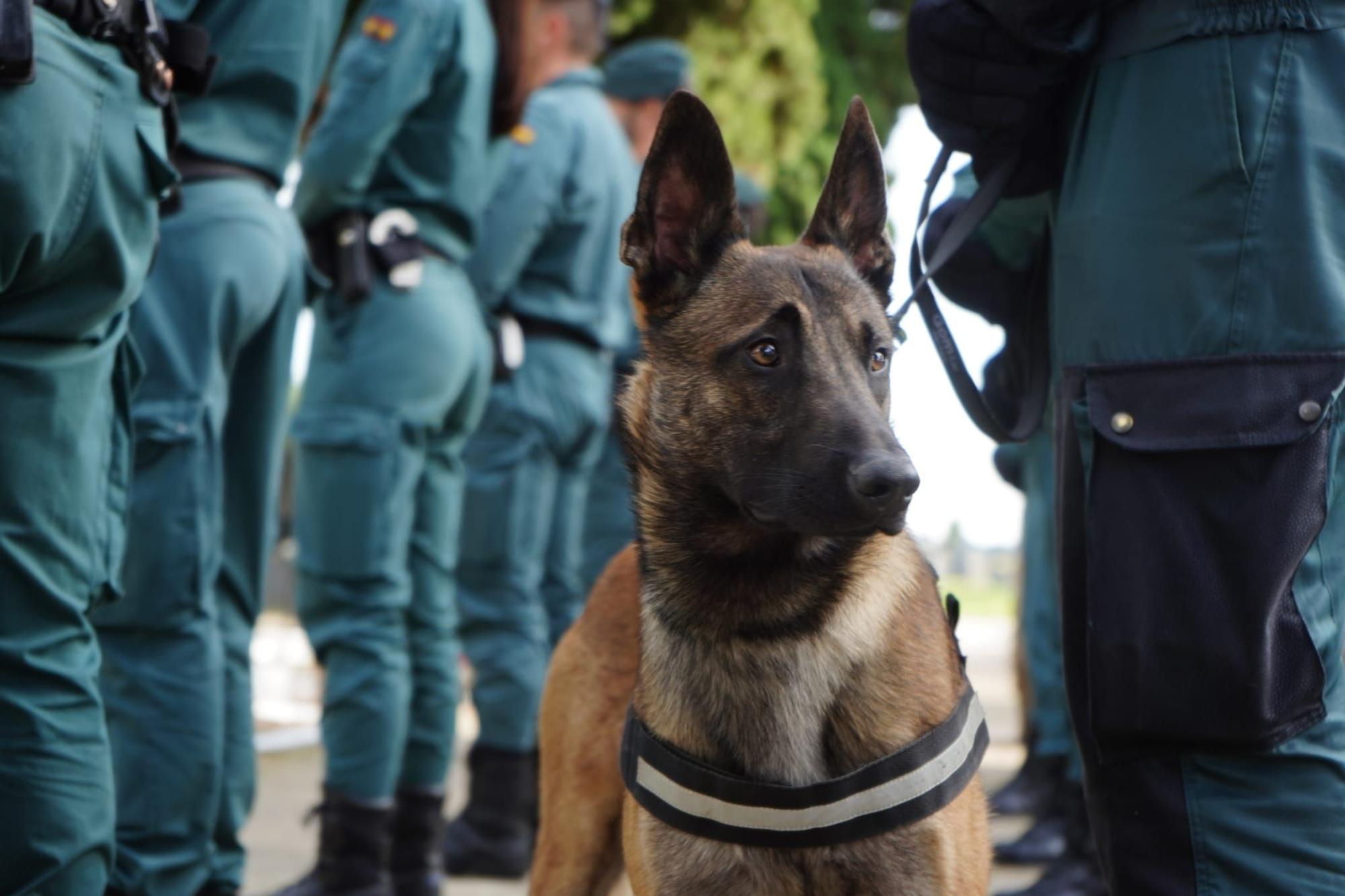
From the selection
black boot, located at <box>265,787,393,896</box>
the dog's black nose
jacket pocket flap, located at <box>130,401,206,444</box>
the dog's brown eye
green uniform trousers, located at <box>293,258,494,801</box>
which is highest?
the dog's brown eye

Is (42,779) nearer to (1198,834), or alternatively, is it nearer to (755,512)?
(755,512)

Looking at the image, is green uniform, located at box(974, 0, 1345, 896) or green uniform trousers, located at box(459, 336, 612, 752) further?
green uniform trousers, located at box(459, 336, 612, 752)

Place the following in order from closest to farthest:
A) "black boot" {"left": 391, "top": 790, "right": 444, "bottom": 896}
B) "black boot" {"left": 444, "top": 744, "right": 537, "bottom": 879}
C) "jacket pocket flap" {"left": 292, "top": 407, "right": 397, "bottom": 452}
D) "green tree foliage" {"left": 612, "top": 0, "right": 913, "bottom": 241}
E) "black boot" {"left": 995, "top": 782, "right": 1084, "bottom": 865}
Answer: "jacket pocket flap" {"left": 292, "top": 407, "right": 397, "bottom": 452} → "black boot" {"left": 391, "top": 790, "right": 444, "bottom": 896} → "black boot" {"left": 444, "top": 744, "right": 537, "bottom": 879} → "black boot" {"left": 995, "top": 782, "right": 1084, "bottom": 865} → "green tree foliage" {"left": 612, "top": 0, "right": 913, "bottom": 241}

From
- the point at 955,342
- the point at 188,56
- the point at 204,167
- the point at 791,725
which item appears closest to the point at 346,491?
the point at 204,167

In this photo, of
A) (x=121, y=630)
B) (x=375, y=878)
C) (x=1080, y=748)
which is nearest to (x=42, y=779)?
(x=121, y=630)

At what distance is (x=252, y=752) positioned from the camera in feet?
11.9

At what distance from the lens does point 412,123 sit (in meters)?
4.68

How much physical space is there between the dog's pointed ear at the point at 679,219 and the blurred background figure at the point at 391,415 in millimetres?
1706

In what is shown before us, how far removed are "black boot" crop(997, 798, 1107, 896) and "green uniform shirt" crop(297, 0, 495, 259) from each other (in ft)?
9.03

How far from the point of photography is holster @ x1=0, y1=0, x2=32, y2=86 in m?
2.16

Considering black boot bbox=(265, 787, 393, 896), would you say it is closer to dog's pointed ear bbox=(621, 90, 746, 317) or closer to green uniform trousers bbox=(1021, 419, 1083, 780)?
dog's pointed ear bbox=(621, 90, 746, 317)

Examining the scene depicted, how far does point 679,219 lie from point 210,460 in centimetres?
123

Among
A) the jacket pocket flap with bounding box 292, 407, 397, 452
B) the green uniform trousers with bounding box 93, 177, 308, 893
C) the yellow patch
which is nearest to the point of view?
the green uniform trousers with bounding box 93, 177, 308, 893

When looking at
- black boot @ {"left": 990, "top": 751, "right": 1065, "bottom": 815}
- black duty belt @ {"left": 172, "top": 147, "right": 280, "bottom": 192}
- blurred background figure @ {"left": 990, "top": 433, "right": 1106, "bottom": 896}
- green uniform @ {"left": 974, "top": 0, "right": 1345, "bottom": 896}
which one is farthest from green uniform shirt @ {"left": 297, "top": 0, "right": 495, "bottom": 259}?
black boot @ {"left": 990, "top": 751, "right": 1065, "bottom": 815}
